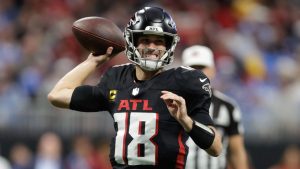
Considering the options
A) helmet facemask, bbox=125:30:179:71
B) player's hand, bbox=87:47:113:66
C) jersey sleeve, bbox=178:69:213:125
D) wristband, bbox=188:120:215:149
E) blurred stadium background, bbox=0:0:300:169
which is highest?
helmet facemask, bbox=125:30:179:71

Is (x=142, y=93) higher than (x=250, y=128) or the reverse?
higher

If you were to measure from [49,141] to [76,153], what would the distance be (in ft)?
1.78

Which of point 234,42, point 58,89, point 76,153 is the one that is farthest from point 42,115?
point 58,89

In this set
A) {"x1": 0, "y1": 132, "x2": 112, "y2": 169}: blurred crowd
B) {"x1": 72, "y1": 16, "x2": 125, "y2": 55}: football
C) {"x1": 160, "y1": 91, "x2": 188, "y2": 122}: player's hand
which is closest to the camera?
{"x1": 160, "y1": 91, "x2": 188, "y2": 122}: player's hand

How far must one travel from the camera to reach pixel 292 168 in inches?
381

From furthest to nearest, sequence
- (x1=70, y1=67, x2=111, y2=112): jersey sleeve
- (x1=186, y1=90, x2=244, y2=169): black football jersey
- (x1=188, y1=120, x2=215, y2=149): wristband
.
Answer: (x1=186, y1=90, x2=244, y2=169): black football jersey, (x1=70, y1=67, x2=111, y2=112): jersey sleeve, (x1=188, y1=120, x2=215, y2=149): wristband

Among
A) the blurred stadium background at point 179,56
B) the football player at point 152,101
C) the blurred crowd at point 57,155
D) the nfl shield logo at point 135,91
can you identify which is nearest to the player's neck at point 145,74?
the football player at point 152,101

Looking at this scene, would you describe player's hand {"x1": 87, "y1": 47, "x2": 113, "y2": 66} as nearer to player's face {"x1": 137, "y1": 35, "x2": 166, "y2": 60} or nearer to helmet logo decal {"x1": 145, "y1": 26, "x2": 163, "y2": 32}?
player's face {"x1": 137, "y1": 35, "x2": 166, "y2": 60}

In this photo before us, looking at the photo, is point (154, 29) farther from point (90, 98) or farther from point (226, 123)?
point (226, 123)

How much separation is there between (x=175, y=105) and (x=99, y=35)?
0.85 metres

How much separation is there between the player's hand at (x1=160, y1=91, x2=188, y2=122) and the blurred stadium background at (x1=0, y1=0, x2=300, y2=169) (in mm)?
5878

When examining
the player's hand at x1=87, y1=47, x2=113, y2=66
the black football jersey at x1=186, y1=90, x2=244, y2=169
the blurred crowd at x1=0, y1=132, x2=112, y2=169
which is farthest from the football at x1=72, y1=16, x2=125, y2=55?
the blurred crowd at x1=0, y1=132, x2=112, y2=169

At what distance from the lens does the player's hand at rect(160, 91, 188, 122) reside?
401 centimetres

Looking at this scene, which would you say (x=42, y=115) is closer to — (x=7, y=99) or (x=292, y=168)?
(x=7, y=99)
